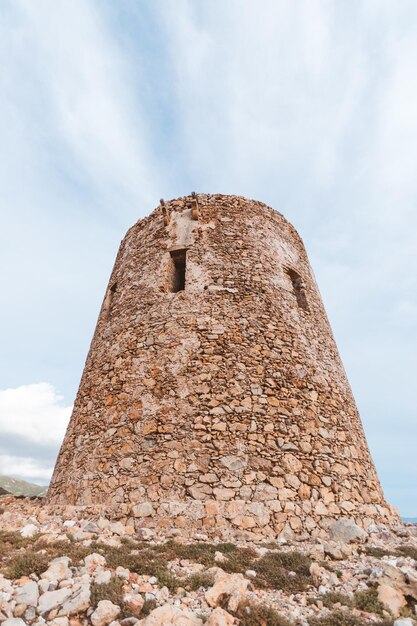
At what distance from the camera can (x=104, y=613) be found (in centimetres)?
314

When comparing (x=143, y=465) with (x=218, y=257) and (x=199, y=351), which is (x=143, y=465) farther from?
(x=218, y=257)

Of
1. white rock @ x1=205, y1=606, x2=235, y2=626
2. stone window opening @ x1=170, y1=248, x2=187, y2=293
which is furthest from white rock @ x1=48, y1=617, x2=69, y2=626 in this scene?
stone window opening @ x1=170, y1=248, x2=187, y2=293

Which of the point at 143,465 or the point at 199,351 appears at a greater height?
the point at 199,351

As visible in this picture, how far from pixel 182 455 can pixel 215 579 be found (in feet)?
8.96

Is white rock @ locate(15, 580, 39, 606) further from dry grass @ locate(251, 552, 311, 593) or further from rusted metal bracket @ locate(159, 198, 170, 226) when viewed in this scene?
rusted metal bracket @ locate(159, 198, 170, 226)

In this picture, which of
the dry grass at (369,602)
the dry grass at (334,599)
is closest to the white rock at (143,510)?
the dry grass at (334,599)

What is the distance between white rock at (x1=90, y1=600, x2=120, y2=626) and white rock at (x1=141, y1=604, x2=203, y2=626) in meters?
0.32

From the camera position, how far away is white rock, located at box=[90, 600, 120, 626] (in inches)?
121

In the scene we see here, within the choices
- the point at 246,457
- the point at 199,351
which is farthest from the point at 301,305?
the point at 246,457

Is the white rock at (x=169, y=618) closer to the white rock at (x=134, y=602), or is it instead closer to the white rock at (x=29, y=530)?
the white rock at (x=134, y=602)

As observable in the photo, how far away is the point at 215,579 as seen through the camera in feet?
12.7

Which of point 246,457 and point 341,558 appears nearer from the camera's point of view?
point 341,558

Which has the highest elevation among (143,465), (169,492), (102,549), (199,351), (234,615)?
(199,351)

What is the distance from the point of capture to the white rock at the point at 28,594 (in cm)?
326
